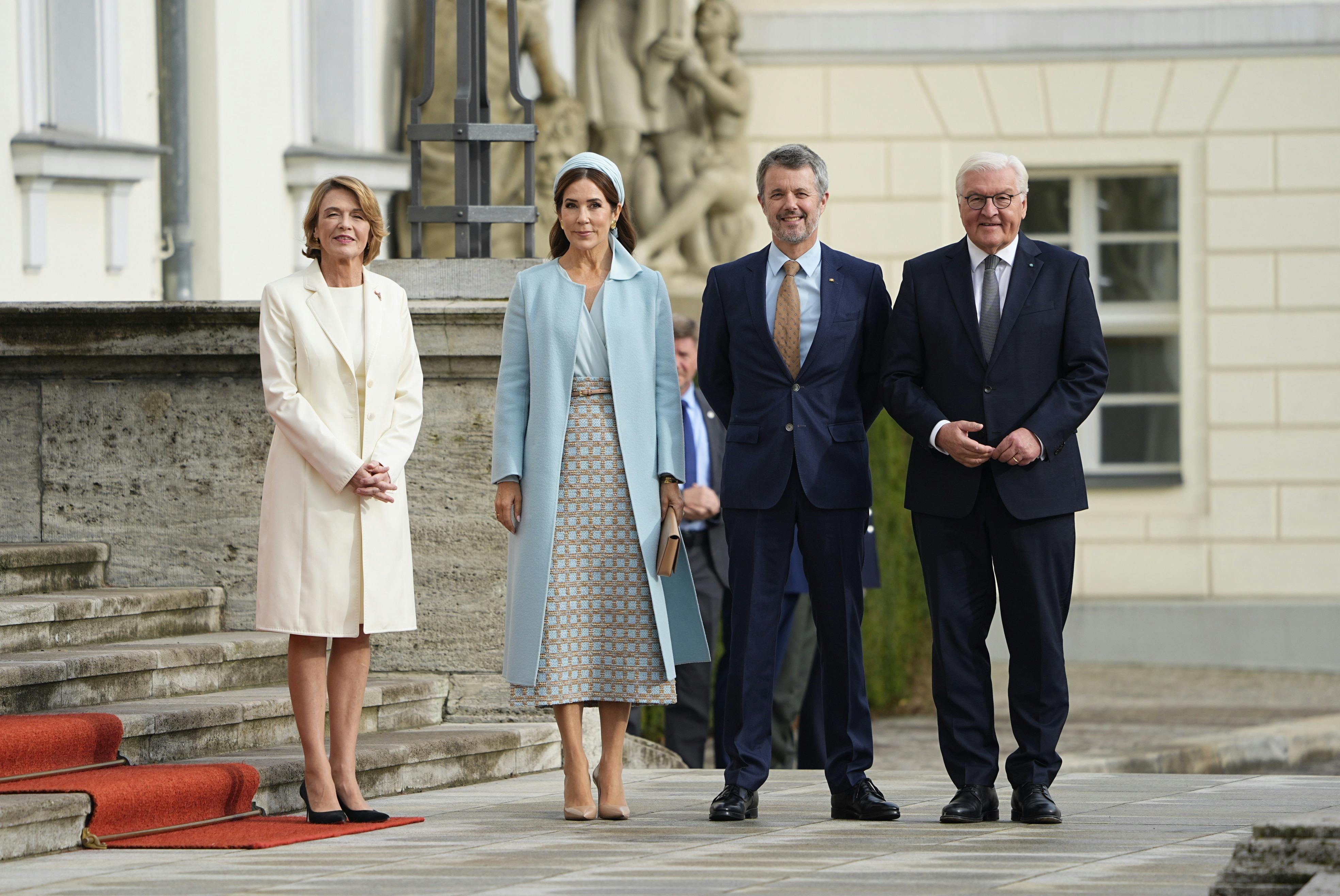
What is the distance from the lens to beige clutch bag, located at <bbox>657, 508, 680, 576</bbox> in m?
5.67

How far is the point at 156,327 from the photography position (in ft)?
22.9

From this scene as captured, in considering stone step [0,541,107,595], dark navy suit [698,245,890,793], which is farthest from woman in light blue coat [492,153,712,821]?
stone step [0,541,107,595]

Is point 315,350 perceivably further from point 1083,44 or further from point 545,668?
point 1083,44

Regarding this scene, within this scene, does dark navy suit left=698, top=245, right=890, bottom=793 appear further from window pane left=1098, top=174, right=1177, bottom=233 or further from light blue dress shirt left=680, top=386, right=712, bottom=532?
window pane left=1098, top=174, right=1177, bottom=233

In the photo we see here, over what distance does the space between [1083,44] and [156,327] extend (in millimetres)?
9260

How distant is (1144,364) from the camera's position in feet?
48.6

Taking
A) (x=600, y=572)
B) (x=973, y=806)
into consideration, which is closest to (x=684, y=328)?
(x=600, y=572)

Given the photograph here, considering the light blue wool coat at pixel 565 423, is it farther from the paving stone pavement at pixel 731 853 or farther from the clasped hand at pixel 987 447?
the clasped hand at pixel 987 447

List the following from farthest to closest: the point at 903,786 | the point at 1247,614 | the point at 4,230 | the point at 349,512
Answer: the point at 1247,614
the point at 4,230
the point at 903,786
the point at 349,512

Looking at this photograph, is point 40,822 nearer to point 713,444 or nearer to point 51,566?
point 51,566

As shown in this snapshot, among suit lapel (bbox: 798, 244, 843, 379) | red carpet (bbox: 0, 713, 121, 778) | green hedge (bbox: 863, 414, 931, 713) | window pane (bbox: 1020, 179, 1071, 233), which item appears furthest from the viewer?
window pane (bbox: 1020, 179, 1071, 233)

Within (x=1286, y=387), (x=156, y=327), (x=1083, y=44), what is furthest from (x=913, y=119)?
(x=156, y=327)

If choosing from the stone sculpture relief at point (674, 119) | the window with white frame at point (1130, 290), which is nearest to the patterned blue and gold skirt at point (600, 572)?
the stone sculpture relief at point (674, 119)

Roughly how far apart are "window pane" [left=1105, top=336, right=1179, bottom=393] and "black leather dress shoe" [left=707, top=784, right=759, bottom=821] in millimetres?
9618
